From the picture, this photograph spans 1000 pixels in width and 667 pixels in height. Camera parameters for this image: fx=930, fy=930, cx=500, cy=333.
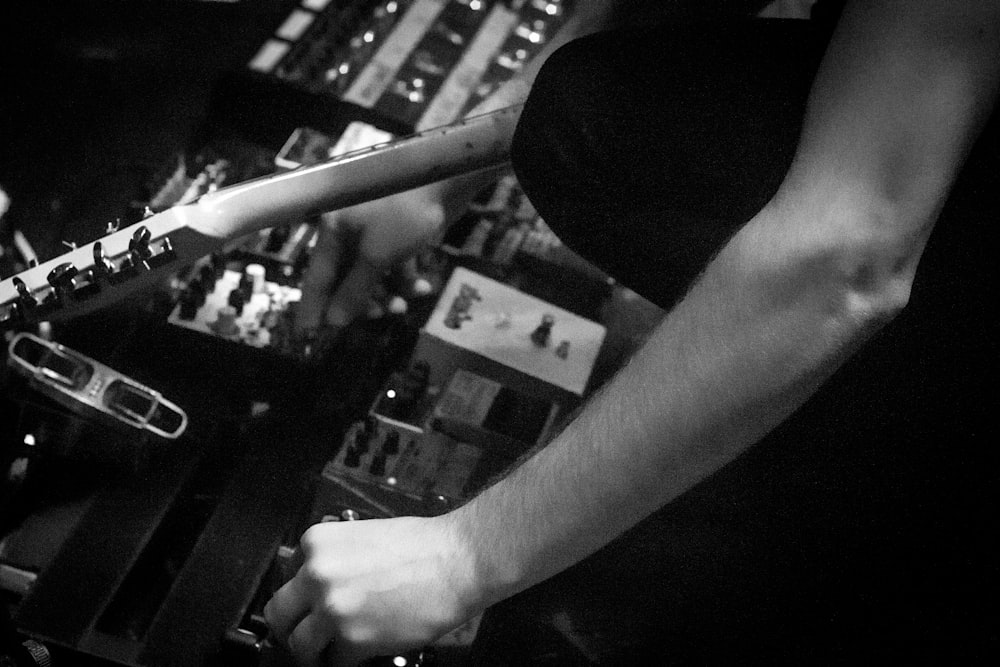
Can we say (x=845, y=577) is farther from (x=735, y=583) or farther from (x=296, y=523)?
(x=296, y=523)

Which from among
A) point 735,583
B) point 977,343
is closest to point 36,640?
point 735,583

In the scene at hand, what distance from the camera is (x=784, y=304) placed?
69 centimetres

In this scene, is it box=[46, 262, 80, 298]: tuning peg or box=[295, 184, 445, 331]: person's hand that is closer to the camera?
box=[46, 262, 80, 298]: tuning peg

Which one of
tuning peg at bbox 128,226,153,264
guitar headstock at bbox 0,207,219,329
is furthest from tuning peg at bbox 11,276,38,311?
tuning peg at bbox 128,226,153,264

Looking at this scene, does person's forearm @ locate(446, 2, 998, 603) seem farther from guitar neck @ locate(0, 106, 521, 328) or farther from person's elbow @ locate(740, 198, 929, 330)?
guitar neck @ locate(0, 106, 521, 328)

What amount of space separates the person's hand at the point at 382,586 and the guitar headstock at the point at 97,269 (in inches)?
18.4

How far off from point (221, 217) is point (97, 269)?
0.51 feet

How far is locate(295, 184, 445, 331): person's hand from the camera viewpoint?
1.27 metres

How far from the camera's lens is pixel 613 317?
1638 mm

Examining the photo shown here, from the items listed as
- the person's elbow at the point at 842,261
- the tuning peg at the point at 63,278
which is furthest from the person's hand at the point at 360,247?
the person's elbow at the point at 842,261

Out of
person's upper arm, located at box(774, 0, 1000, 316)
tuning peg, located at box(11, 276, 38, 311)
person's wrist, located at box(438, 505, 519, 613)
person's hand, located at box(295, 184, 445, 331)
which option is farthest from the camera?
person's hand, located at box(295, 184, 445, 331)

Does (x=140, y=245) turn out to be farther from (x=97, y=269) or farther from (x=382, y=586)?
(x=382, y=586)

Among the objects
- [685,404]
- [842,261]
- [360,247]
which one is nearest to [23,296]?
[360,247]

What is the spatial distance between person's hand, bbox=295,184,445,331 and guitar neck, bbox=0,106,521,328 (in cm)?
6
